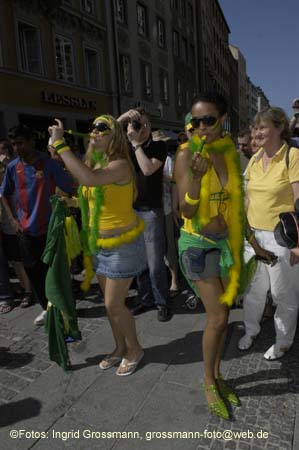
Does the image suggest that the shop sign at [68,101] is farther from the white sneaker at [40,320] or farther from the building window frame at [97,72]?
the white sneaker at [40,320]

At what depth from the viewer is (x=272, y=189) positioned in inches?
109

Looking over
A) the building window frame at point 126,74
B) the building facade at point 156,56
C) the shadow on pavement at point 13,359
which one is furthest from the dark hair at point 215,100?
the building window frame at point 126,74

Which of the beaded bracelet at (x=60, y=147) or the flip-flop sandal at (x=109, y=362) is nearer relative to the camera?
the beaded bracelet at (x=60, y=147)

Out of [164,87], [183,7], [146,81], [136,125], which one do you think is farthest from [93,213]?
[183,7]

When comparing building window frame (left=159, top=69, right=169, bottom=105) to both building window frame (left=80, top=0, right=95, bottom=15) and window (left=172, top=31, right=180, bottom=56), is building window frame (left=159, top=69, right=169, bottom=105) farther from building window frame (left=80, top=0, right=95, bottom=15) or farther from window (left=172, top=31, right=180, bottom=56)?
building window frame (left=80, top=0, right=95, bottom=15)

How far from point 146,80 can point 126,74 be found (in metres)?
2.17

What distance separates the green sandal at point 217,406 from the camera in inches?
90.4

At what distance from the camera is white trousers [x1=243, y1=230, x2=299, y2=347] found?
2.83m

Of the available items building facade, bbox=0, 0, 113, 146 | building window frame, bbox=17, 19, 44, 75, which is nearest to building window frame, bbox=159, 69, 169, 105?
building facade, bbox=0, 0, 113, 146

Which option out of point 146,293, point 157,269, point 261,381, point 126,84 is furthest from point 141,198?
point 126,84

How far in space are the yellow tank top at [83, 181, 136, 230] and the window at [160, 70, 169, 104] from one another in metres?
20.3

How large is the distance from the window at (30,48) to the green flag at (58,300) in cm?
1116

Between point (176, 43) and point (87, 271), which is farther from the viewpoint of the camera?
point (176, 43)

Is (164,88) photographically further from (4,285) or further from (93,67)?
(4,285)
